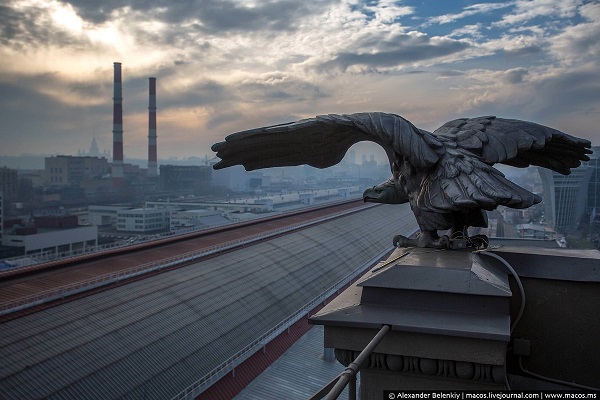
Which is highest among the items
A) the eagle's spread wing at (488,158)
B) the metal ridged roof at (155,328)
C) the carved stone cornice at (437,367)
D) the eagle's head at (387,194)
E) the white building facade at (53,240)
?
the eagle's spread wing at (488,158)

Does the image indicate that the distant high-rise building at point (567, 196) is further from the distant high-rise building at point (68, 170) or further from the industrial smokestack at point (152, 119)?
the distant high-rise building at point (68, 170)

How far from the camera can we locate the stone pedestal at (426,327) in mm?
3189

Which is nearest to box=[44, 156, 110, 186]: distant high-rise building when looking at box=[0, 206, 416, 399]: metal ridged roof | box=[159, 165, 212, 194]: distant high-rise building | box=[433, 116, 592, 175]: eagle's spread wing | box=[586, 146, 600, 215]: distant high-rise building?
box=[159, 165, 212, 194]: distant high-rise building

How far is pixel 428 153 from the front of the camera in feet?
16.2

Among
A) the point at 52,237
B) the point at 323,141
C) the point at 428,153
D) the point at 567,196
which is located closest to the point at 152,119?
the point at 52,237

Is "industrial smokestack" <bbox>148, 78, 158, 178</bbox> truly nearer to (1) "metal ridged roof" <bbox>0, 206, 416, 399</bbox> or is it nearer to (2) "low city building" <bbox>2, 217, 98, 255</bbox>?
(2) "low city building" <bbox>2, 217, 98, 255</bbox>

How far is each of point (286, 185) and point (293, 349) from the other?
11880 cm

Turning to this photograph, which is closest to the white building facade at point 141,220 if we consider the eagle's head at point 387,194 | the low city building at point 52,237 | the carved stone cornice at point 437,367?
the low city building at point 52,237

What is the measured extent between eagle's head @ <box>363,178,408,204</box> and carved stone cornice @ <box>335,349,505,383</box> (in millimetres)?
2734

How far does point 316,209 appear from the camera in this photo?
3628cm

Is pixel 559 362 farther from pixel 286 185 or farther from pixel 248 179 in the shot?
pixel 286 185

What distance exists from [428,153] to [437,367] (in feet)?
7.64

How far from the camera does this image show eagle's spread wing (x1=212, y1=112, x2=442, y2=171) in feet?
15.8

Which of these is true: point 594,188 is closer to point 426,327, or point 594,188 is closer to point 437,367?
point 437,367
